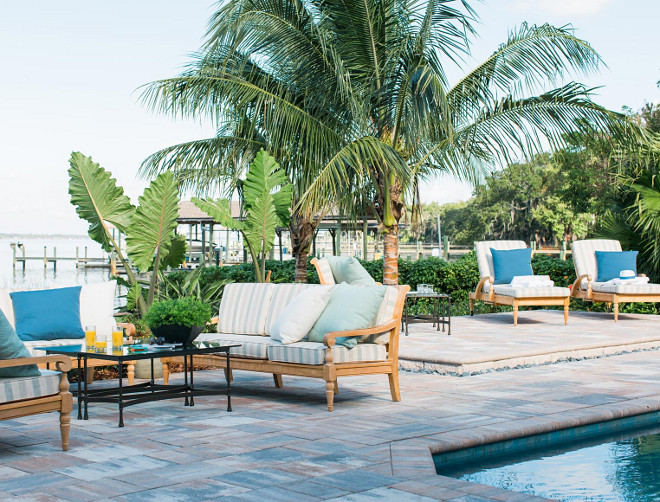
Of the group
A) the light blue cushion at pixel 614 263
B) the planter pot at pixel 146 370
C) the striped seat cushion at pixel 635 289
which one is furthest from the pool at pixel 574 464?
the light blue cushion at pixel 614 263

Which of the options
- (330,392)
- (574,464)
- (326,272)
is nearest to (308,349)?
(330,392)

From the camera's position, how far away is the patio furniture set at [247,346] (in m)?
4.12

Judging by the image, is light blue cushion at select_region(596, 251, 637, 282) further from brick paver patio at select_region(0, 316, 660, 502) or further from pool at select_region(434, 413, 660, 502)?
pool at select_region(434, 413, 660, 502)

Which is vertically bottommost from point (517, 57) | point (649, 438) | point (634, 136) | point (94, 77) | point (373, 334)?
point (649, 438)

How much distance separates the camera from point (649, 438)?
4.63 metres

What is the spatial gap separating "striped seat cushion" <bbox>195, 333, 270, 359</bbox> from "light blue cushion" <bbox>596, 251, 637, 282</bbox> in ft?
23.0

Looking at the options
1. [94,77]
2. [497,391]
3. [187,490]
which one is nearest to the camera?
[187,490]

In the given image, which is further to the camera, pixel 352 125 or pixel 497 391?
pixel 352 125

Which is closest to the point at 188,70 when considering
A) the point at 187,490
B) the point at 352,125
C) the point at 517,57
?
the point at 352,125

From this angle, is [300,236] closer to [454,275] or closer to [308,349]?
[454,275]

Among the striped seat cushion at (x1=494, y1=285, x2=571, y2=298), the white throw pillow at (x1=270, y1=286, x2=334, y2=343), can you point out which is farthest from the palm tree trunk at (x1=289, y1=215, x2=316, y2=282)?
the white throw pillow at (x1=270, y1=286, x2=334, y2=343)

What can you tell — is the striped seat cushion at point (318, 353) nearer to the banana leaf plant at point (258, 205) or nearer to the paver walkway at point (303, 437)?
the paver walkway at point (303, 437)

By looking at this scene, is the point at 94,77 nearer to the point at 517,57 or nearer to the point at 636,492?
the point at 517,57

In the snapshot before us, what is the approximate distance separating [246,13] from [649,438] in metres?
8.03
